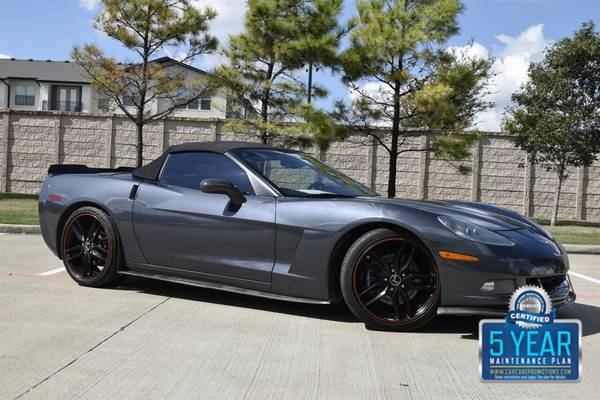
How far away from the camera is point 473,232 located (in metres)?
4.02

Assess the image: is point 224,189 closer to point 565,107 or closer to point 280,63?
point 280,63

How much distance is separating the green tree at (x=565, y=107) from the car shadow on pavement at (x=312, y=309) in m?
14.4

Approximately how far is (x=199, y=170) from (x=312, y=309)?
1.46 metres

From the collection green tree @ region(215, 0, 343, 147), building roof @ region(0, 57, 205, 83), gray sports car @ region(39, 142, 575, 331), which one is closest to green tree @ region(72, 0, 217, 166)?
green tree @ region(215, 0, 343, 147)

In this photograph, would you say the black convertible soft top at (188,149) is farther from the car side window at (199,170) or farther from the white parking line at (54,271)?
the white parking line at (54,271)

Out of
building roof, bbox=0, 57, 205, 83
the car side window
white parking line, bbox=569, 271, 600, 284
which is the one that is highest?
building roof, bbox=0, 57, 205, 83

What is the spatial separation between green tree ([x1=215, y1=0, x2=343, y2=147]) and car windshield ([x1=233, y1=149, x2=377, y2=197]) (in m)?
12.5

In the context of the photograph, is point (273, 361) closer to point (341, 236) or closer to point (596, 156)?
point (341, 236)

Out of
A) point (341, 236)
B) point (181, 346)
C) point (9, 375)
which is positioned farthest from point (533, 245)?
point (9, 375)

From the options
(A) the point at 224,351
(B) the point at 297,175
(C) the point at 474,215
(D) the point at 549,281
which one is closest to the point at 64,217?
(B) the point at 297,175

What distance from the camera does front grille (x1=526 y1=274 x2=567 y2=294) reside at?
158 inches

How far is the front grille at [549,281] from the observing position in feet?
13.2

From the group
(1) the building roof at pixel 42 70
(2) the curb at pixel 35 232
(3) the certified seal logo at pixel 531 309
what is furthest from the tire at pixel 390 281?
(1) the building roof at pixel 42 70

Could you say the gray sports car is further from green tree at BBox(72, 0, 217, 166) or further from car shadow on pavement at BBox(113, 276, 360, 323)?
green tree at BBox(72, 0, 217, 166)
